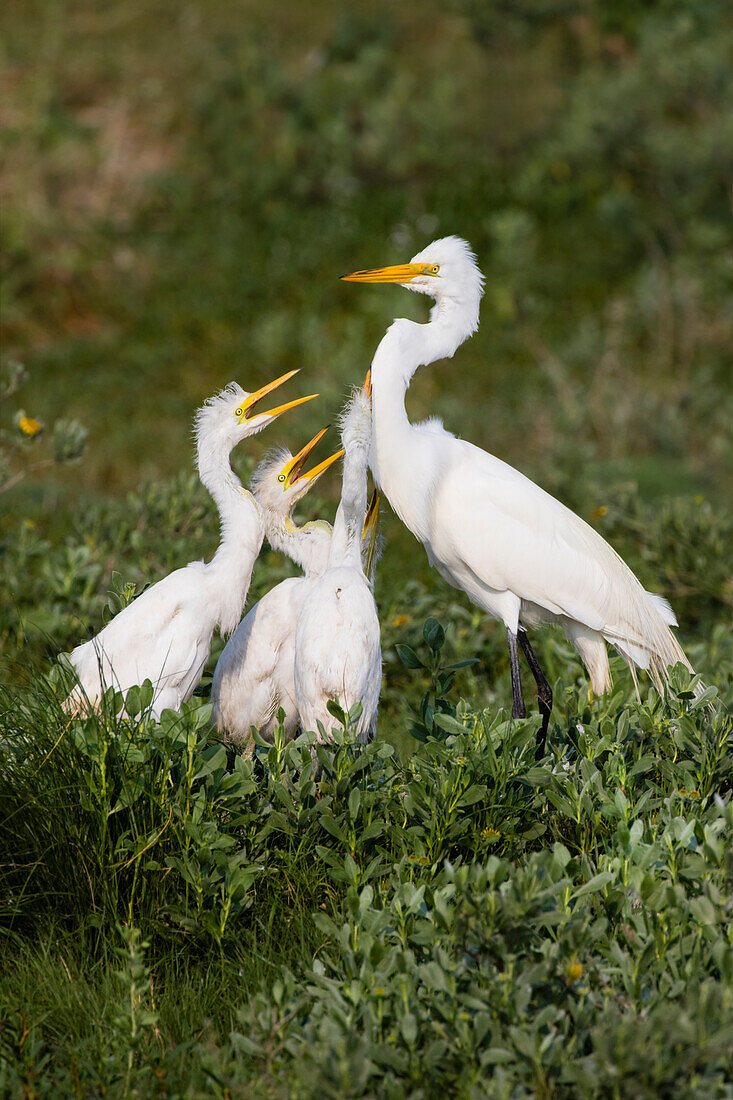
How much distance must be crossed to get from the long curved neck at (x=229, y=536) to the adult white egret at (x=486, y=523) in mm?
767

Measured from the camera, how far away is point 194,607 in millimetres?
3277

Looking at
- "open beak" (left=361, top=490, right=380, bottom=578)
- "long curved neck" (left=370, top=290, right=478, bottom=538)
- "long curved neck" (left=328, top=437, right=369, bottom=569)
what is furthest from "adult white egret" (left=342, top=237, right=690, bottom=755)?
"long curved neck" (left=328, top=437, right=369, bottom=569)

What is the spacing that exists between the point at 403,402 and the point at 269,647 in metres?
1.10

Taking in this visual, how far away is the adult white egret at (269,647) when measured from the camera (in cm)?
358

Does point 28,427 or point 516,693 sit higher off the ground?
point 28,427

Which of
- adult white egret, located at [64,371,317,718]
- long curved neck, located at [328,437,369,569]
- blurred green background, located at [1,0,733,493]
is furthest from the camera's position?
blurred green background, located at [1,0,733,493]

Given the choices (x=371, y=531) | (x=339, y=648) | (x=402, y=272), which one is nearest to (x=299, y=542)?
(x=371, y=531)

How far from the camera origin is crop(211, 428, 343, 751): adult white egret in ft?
11.8

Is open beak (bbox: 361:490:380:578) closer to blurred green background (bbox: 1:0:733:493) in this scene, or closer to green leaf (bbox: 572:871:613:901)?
green leaf (bbox: 572:871:613:901)

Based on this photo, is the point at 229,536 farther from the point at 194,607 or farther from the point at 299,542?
the point at 299,542

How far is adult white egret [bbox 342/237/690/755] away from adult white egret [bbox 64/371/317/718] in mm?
754

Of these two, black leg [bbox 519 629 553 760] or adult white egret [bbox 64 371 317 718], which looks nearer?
adult white egret [bbox 64 371 317 718]

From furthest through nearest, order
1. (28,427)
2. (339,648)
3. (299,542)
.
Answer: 1. (28,427)
2. (299,542)
3. (339,648)

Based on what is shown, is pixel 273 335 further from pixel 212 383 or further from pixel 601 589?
pixel 601 589
